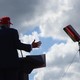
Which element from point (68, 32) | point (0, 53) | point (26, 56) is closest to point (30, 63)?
point (26, 56)

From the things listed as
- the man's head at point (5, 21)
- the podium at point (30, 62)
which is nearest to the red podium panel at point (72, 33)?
the podium at point (30, 62)

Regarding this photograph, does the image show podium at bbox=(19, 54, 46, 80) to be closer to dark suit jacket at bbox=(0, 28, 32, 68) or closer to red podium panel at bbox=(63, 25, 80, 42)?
dark suit jacket at bbox=(0, 28, 32, 68)

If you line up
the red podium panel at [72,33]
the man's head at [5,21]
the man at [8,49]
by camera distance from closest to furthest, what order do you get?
the man at [8,49], the man's head at [5,21], the red podium panel at [72,33]

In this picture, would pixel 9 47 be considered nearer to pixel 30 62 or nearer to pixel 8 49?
pixel 8 49

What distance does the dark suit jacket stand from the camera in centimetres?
831

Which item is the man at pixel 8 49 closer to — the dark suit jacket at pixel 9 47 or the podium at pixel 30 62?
the dark suit jacket at pixel 9 47

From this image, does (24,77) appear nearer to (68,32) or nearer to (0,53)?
(0,53)

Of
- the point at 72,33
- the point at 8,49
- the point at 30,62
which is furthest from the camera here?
the point at 72,33

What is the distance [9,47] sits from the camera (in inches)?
333

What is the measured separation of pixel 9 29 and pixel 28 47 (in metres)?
0.65

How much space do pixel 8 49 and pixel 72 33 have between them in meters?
3.20

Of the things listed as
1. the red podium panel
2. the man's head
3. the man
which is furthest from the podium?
the red podium panel

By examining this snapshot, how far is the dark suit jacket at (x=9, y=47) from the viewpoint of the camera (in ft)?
27.3

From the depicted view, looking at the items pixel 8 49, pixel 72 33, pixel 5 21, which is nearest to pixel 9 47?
pixel 8 49
